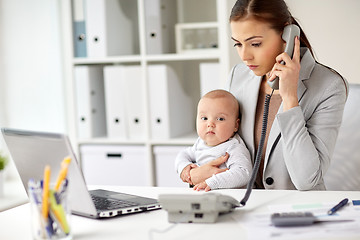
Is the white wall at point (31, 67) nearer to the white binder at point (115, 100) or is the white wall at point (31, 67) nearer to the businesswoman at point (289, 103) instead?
the white binder at point (115, 100)

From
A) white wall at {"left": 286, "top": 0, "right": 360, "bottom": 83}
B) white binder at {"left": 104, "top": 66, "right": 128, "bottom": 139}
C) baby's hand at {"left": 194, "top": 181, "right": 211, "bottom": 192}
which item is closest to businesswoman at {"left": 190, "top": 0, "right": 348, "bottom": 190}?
A: baby's hand at {"left": 194, "top": 181, "right": 211, "bottom": 192}

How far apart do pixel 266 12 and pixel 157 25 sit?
1.48 metres

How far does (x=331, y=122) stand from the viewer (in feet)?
6.08

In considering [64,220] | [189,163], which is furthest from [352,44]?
[64,220]

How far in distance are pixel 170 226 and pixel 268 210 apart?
0.26 m

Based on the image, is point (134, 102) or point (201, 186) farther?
point (134, 102)

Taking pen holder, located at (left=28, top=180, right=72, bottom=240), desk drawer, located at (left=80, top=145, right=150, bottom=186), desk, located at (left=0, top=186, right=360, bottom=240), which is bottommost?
desk drawer, located at (left=80, top=145, right=150, bottom=186)

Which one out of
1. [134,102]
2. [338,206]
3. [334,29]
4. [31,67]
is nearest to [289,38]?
[338,206]

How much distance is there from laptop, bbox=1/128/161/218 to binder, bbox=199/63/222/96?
1610 millimetres

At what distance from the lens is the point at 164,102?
334 centimetres

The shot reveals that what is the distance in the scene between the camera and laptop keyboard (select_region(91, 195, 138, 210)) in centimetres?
154

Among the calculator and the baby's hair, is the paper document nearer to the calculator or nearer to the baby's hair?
the calculator

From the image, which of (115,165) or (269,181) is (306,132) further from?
(115,165)

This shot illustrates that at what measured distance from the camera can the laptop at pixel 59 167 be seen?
1.35 metres
